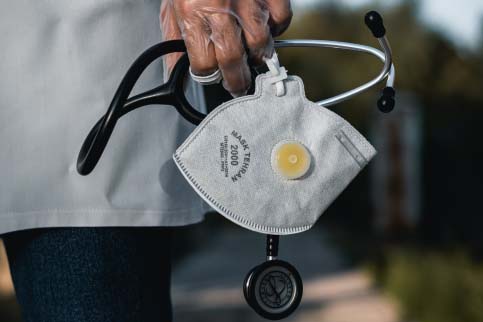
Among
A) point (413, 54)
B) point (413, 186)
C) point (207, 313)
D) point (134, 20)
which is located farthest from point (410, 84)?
point (134, 20)

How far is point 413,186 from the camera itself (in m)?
10.9

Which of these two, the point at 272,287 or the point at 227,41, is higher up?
the point at 227,41

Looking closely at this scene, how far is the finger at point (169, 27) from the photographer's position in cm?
118

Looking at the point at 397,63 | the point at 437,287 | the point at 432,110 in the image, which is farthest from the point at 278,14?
the point at 397,63

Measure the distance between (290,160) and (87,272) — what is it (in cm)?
31

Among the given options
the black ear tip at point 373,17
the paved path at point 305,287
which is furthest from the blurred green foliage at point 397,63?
the black ear tip at point 373,17

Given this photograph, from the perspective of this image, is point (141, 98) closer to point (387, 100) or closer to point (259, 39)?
point (259, 39)

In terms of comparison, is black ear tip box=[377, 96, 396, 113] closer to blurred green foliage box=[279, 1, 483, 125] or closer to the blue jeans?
the blue jeans

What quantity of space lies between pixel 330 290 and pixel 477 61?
4.47 m

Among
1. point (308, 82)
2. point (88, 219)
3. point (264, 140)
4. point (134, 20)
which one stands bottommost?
point (308, 82)

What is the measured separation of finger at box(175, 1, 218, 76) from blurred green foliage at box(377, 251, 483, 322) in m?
4.60

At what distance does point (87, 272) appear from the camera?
46.9 inches

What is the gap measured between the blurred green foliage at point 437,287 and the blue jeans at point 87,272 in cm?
445

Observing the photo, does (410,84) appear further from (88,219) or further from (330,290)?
(88,219)
